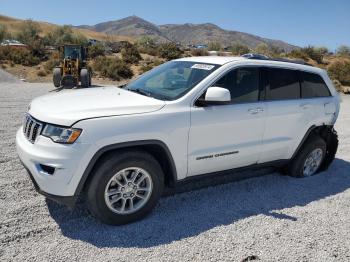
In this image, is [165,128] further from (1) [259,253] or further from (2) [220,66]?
(1) [259,253]

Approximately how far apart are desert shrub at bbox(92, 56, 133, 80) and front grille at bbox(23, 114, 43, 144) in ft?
55.5

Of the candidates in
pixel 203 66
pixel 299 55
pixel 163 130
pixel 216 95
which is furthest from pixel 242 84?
pixel 299 55

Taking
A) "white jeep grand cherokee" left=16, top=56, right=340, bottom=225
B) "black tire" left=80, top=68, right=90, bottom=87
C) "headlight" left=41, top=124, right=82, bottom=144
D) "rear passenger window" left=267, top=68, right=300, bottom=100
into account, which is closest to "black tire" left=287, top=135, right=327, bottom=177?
"white jeep grand cherokee" left=16, top=56, right=340, bottom=225

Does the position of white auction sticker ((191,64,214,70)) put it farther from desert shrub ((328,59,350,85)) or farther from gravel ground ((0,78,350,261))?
desert shrub ((328,59,350,85))

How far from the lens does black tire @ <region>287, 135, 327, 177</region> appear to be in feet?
17.8

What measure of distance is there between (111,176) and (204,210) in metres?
1.30

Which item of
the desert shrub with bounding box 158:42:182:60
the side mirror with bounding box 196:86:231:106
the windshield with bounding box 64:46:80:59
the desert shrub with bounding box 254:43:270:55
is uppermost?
the desert shrub with bounding box 254:43:270:55

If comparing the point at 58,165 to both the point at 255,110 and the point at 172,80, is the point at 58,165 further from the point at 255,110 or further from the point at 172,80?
the point at 255,110

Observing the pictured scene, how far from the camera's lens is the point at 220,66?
→ 4.37 m

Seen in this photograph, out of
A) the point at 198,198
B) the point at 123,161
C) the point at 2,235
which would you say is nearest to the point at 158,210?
the point at 198,198

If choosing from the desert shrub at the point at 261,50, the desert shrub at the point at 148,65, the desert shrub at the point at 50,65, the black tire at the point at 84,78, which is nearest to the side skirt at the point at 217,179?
the black tire at the point at 84,78

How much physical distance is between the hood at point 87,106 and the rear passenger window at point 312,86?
8.02ft

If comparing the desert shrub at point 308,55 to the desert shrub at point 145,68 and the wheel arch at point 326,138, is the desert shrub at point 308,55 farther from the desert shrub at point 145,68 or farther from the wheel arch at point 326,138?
the wheel arch at point 326,138

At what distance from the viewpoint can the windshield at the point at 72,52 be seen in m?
15.0
